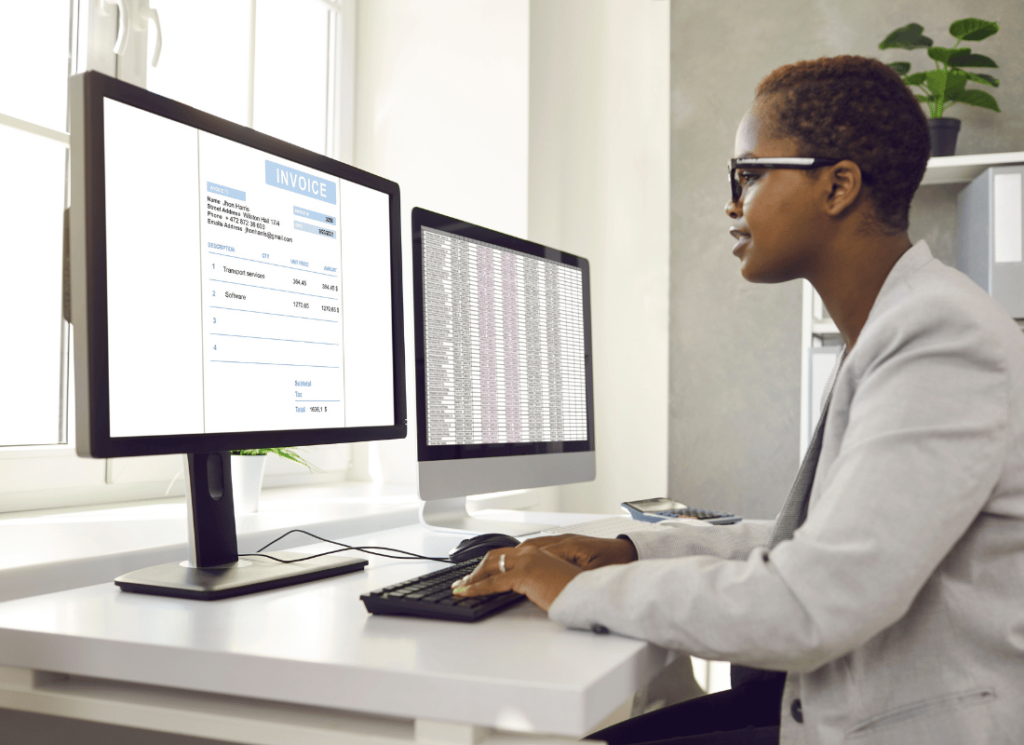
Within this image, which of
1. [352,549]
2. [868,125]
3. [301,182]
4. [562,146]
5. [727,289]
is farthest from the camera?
[727,289]

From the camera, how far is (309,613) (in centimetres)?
81

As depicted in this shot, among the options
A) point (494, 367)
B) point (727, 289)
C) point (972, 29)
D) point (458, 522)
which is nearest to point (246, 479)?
point (458, 522)

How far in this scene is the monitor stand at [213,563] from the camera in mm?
891

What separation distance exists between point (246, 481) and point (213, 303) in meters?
0.69

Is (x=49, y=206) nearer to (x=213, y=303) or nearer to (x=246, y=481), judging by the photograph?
(x=246, y=481)

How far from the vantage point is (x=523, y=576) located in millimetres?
818

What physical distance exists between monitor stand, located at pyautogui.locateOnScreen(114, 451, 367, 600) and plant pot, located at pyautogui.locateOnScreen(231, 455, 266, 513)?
519mm

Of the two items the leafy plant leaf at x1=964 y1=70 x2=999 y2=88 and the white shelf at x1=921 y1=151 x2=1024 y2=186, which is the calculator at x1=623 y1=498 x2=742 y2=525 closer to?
the white shelf at x1=921 y1=151 x2=1024 y2=186

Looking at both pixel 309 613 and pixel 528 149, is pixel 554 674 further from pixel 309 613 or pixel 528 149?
pixel 528 149

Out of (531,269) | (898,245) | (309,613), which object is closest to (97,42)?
(531,269)

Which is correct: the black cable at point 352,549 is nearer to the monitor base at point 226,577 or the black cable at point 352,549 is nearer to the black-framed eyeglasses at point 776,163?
the monitor base at point 226,577

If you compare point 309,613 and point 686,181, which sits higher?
point 686,181

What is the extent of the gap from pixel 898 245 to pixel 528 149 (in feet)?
4.69

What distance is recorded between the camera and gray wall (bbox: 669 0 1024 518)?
8.79 ft
